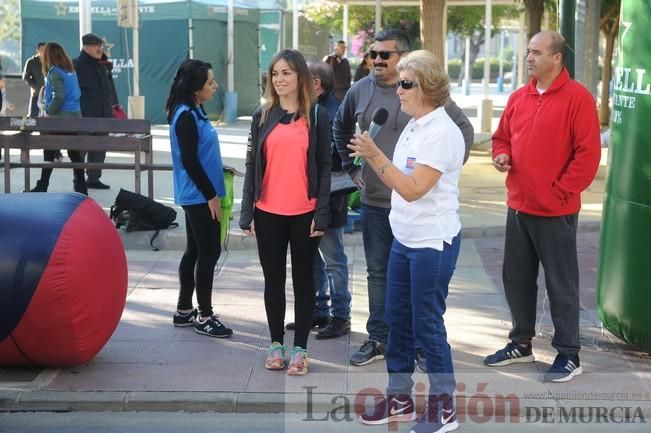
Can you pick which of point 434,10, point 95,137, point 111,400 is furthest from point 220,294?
point 434,10

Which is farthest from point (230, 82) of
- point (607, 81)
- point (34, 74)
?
point (607, 81)

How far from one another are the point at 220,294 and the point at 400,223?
3.37m

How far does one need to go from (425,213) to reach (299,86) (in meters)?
1.34

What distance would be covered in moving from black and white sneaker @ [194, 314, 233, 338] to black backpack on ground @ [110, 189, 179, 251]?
3.13 metres

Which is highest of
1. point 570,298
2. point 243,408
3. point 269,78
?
point 269,78

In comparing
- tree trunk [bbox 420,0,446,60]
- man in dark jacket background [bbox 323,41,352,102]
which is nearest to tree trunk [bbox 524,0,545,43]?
tree trunk [bbox 420,0,446,60]

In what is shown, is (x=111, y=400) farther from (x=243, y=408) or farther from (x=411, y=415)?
(x=411, y=415)

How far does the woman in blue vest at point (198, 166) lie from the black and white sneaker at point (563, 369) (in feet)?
7.16

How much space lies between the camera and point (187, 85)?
21.1ft

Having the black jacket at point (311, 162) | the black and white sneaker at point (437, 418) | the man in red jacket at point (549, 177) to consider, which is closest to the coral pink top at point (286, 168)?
the black jacket at point (311, 162)

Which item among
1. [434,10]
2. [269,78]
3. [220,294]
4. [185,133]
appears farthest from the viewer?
[434,10]

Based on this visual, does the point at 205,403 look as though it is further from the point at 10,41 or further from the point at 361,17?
the point at 361,17

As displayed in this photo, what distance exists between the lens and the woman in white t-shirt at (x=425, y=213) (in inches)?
186

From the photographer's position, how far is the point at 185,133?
6363 mm
